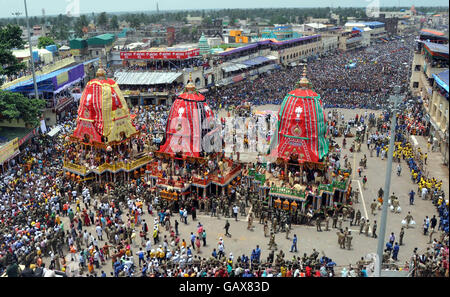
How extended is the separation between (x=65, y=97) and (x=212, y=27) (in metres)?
64.8

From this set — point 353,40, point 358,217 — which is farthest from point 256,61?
point 358,217

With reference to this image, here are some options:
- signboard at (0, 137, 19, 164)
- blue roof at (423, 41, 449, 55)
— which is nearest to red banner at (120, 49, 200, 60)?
signboard at (0, 137, 19, 164)

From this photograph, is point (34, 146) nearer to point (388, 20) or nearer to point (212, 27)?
point (212, 27)

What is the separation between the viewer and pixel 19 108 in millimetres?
32188

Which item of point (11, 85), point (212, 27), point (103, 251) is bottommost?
point (103, 251)

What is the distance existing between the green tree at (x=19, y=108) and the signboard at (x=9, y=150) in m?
2.15

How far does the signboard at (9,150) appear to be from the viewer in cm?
2822

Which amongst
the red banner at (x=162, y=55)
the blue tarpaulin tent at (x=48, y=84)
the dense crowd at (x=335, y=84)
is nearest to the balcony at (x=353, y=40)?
the dense crowd at (x=335, y=84)

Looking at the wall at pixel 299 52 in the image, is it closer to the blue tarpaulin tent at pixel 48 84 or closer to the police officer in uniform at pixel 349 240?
the blue tarpaulin tent at pixel 48 84

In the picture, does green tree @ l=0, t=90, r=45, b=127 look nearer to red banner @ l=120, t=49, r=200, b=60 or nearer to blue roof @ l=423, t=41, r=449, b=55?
red banner @ l=120, t=49, r=200, b=60

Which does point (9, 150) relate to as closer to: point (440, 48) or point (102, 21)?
point (440, 48)

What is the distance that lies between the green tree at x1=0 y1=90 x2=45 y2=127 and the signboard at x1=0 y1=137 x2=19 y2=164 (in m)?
2.15

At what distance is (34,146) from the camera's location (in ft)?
109
